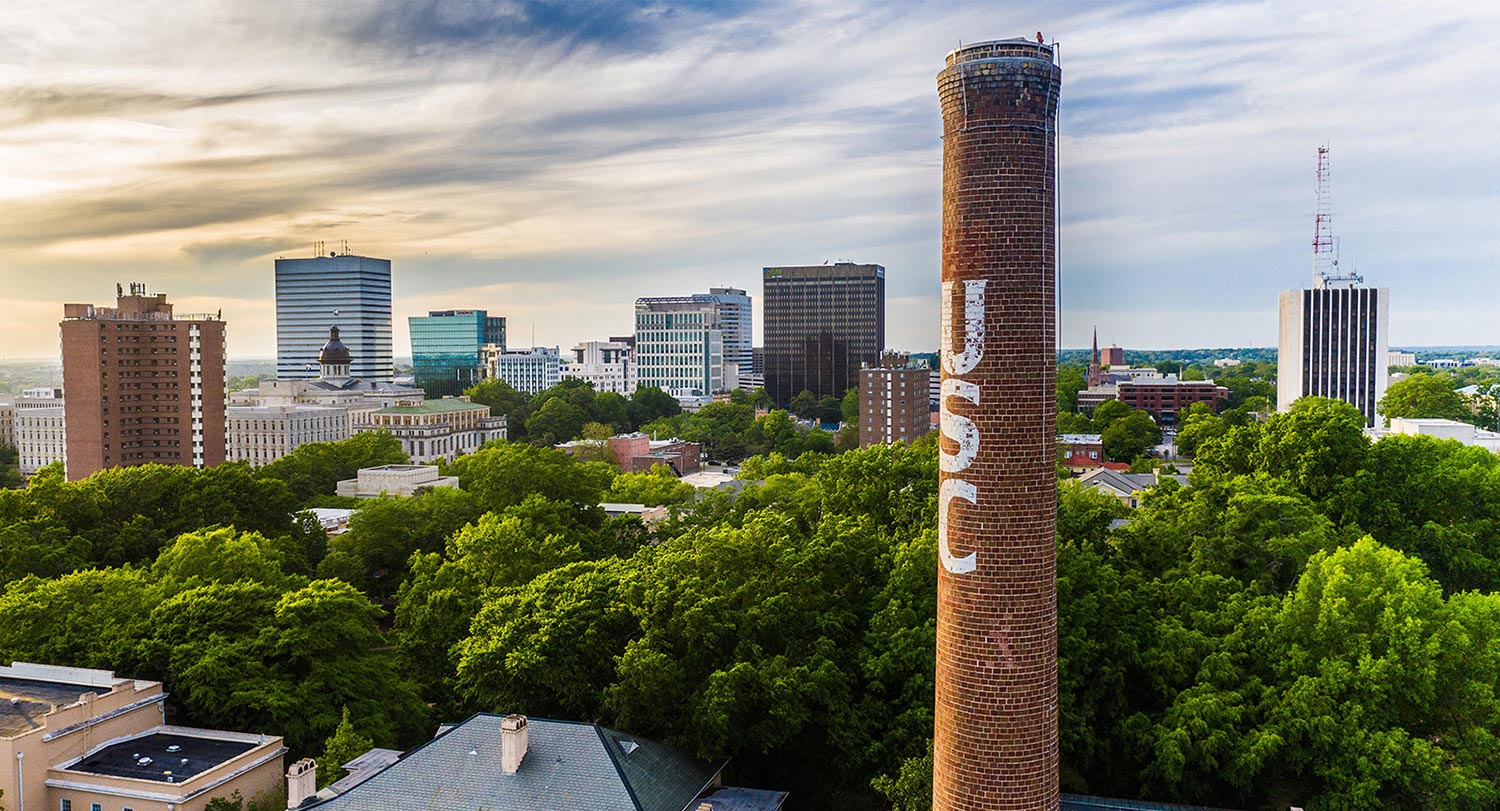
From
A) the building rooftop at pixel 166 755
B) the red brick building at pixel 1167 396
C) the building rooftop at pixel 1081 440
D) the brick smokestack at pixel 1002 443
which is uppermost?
the brick smokestack at pixel 1002 443

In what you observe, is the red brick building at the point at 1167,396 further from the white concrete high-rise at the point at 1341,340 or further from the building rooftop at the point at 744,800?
the building rooftop at the point at 744,800

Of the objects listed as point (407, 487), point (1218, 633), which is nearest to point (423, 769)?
point (1218, 633)

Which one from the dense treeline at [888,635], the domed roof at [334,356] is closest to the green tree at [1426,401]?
the dense treeline at [888,635]

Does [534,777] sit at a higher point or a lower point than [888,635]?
lower

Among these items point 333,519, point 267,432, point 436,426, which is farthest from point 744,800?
point 267,432

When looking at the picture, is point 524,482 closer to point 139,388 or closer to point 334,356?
point 139,388

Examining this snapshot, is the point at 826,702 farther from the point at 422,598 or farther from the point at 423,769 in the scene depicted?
the point at 422,598
